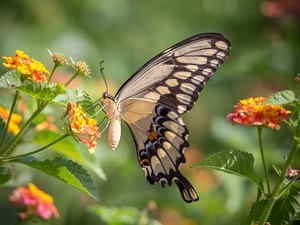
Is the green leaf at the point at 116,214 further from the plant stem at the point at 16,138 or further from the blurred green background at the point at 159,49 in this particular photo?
the plant stem at the point at 16,138

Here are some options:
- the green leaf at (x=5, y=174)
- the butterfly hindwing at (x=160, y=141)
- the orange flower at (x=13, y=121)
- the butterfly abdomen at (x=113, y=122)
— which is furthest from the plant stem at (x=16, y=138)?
the butterfly hindwing at (x=160, y=141)

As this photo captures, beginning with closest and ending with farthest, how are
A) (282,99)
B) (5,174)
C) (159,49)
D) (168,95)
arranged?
(282,99), (5,174), (168,95), (159,49)

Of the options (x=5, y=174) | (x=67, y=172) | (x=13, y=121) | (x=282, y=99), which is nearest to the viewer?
(x=282, y=99)

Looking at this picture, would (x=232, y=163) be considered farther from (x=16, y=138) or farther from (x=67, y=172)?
(x=16, y=138)

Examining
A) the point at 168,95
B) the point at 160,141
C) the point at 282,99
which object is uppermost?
the point at 168,95

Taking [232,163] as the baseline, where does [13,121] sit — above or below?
above

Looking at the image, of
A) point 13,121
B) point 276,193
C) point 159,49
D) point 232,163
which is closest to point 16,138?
point 13,121

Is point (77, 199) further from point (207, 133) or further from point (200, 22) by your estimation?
point (200, 22)
